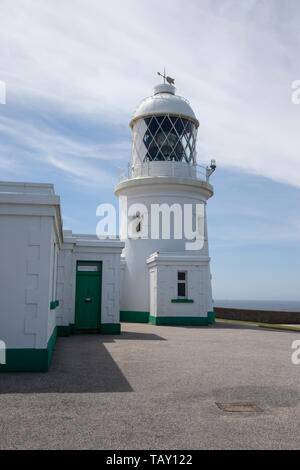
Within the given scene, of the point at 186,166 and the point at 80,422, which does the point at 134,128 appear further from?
the point at 80,422

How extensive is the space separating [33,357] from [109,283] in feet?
24.7

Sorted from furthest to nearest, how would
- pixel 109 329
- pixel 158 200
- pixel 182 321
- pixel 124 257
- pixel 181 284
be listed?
pixel 124 257 → pixel 158 200 → pixel 181 284 → pixel 182 321 → pixel 109 329

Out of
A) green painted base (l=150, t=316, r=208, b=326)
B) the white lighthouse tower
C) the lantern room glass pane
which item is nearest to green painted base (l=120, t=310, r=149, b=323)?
the white lighthouse tower

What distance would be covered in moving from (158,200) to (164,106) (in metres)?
4.93

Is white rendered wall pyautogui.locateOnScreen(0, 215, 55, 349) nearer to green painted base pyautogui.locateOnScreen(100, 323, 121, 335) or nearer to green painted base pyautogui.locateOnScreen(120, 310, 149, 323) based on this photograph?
green painted base pyautogui.locateOnScreen(100, 323, 121, 335)

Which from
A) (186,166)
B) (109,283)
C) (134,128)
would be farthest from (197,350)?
(134,128)

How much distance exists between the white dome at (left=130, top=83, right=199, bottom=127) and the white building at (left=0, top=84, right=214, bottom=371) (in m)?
0.06

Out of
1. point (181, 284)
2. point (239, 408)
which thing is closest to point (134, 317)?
point (181, 284)

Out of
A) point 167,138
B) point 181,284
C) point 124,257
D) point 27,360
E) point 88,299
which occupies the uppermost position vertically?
point 167,138

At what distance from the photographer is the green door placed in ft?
49.0

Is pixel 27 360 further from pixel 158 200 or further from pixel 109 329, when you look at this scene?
pixel 158 200

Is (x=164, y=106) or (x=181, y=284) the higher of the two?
(x=164, y=106)

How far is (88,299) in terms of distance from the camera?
592 inches

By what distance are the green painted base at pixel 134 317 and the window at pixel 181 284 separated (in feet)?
7.96
